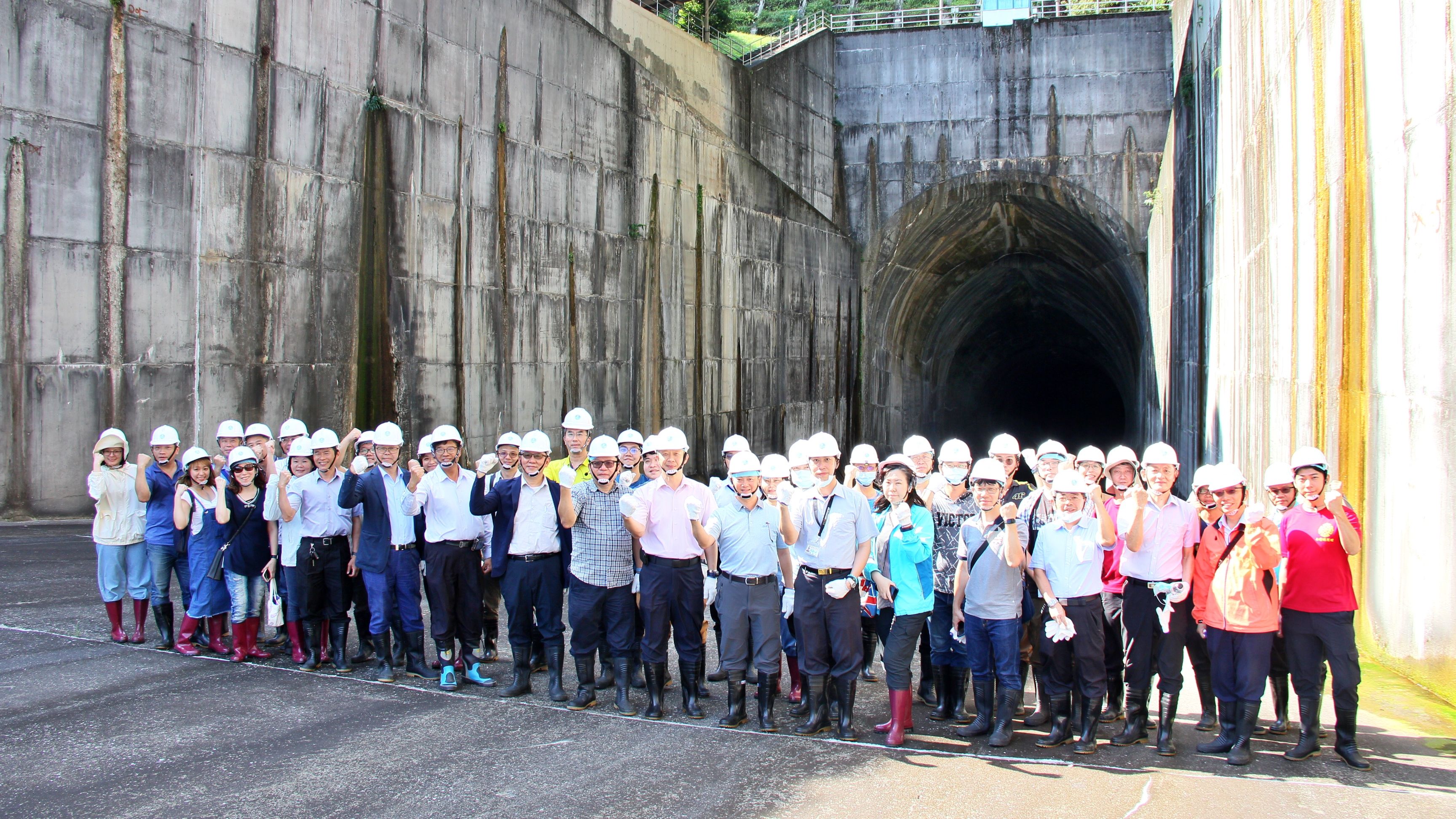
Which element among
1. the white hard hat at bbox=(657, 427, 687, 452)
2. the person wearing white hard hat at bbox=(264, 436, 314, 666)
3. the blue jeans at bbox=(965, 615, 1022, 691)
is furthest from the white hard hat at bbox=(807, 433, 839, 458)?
the person wearing white hard hat at bbox=(264, 436, 314, 666)

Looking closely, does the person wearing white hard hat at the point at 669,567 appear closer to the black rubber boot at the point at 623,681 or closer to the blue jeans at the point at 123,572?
the black rubber boot at the point at 623,681

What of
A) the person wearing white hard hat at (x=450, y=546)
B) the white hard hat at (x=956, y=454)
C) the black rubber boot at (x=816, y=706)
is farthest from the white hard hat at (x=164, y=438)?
the white hard hat at (x=956, y=454)

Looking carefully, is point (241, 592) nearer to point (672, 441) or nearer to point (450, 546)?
point (450, 546)

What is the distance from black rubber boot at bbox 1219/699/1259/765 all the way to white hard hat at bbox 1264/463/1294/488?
1.18 meters

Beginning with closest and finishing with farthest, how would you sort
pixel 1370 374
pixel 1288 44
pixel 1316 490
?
pixel 1316 490 < pixel 1370 374 < pixel 1288 44

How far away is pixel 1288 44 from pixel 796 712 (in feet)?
27.3

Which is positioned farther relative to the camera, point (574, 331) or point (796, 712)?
point (574, 331)

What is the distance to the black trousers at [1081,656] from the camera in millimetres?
6207

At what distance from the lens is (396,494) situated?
7484 mm

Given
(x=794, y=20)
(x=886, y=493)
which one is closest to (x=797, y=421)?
(x=886, y=493)

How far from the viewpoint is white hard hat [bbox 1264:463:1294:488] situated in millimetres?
6125

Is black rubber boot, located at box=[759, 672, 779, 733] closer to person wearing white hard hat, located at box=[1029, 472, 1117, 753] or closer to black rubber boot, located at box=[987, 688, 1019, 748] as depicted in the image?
black rubber boot, located at box=[987, 688, 1019, 748]

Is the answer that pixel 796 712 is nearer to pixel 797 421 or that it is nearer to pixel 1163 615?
pixel 1163 615

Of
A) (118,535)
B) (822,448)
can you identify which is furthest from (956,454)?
(118,535)
